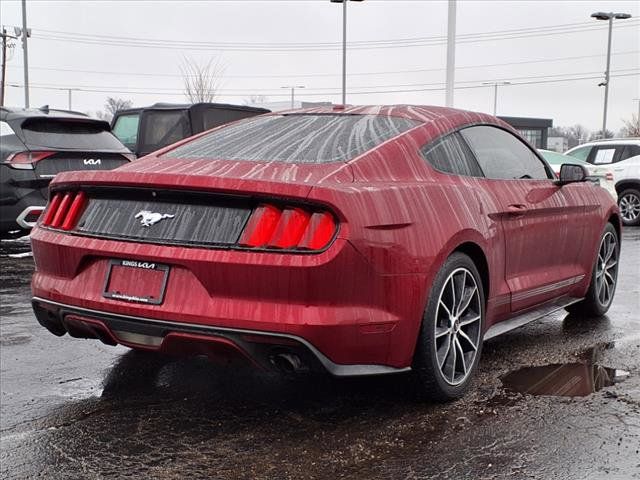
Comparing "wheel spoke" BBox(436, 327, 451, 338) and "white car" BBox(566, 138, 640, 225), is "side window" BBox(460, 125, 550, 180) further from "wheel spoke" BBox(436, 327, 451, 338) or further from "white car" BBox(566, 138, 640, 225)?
"white car" BBox(566, 138, 640, 225)

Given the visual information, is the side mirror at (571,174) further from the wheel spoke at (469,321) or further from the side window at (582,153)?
the side window at (582,153)

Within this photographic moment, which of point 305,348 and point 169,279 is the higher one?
point 169,279

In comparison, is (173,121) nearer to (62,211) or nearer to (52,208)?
(52,208)

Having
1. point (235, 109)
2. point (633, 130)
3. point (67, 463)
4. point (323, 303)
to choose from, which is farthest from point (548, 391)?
point (633, 130)

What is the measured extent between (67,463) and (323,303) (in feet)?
3.91

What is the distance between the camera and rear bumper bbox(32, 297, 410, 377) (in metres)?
3.16

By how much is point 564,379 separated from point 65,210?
9.07 feet

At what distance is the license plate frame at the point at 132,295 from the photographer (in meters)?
3.29

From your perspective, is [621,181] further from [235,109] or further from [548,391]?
[548,391]

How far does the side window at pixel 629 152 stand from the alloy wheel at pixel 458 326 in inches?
494

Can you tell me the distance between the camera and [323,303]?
3.15 metres

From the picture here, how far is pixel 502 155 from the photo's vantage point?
4.77 meters

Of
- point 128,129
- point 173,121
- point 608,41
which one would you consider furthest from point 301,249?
point 608,41

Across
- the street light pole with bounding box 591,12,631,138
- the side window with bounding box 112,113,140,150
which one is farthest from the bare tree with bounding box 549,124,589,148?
the side window with bounding box 112,113,140,150
